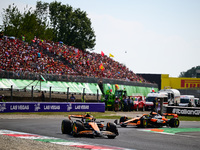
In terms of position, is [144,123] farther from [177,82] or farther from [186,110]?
[177,82]

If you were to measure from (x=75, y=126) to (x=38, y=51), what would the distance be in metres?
30.9

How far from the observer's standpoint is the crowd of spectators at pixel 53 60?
122 feet

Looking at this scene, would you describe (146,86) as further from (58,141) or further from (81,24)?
(58,141)

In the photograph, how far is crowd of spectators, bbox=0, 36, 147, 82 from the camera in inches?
1461

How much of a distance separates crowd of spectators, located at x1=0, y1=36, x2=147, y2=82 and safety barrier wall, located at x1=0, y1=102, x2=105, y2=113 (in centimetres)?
720

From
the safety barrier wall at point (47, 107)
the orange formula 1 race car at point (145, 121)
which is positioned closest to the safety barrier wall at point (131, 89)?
the safety barrier wall at point (47, 107)

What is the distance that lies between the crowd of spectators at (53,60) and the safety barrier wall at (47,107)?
7.20 metres

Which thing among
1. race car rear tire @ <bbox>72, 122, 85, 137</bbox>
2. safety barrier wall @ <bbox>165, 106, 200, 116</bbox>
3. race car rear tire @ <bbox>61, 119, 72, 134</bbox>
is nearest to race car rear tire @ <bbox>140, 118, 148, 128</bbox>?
race car rear tire @ <bbox>61, 119, 72, 134</bbox>

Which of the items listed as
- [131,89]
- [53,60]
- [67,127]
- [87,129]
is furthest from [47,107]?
[131,89]

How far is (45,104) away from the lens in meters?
27.8

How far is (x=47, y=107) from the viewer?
28.0m

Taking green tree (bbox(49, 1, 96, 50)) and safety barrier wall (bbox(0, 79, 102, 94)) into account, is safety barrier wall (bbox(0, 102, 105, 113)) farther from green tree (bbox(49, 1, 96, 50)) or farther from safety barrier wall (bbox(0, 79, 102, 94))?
green tree (bbox(49, 1, 96, 50))

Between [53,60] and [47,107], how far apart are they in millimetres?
16238

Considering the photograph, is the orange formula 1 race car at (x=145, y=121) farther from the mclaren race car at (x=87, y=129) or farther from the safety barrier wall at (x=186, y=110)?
the safety barrier wall at (x=186, y=110)
